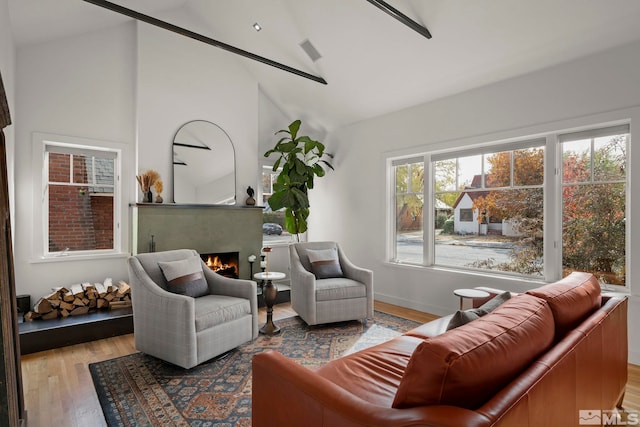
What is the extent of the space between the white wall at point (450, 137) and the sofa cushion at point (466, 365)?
2624 millimetres

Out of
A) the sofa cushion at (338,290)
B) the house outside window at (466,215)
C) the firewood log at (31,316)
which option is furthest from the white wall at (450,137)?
the firewood log at (31,316)

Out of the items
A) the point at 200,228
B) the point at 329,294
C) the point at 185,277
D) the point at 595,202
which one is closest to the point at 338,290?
the point at 329,294

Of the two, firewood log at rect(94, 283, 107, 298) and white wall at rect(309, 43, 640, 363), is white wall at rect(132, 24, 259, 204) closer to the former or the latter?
firewood log at rect(94, 283, 107, 298)

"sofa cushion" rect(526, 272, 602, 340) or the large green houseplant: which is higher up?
the large green houseplant

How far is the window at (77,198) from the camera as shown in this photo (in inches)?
159

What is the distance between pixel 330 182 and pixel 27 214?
3.96 meters

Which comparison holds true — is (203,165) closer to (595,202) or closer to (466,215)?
(466,215)

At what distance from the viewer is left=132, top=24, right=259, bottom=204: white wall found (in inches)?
178

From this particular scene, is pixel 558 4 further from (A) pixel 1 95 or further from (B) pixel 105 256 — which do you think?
(B) pixel 105 256

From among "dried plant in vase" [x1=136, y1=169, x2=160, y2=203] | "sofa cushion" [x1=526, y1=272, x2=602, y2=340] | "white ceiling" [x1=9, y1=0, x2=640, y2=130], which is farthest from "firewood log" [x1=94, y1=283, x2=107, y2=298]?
"sofa cushion" [x1=526, y1=272, x2=602, y2=340]

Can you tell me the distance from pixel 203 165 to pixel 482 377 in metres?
4.58

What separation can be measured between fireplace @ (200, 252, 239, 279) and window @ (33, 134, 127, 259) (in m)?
1.17

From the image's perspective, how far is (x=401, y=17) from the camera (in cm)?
325

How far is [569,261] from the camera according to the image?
11.2 feet
